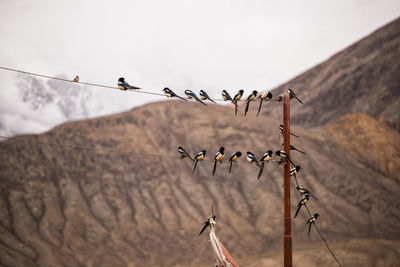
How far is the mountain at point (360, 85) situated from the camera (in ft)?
268

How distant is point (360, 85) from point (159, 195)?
62115mm

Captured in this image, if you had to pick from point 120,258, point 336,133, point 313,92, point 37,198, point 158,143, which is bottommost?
point 120,258

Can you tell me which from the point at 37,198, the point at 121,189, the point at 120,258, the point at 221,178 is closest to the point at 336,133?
the point at 221,178

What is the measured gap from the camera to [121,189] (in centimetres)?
5803

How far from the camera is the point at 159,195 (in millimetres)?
57812

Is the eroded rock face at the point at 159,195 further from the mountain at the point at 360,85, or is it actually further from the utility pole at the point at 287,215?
the utility pole at the point at 287,215

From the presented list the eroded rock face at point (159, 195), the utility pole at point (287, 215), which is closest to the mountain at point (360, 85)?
the eroded rock face at point (159, 195)

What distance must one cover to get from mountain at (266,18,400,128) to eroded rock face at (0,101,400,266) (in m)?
19.4

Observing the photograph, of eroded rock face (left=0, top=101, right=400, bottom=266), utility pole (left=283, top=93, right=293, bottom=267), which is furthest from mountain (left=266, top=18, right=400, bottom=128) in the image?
utility pole (left=283, top=93, right=293, bottom=267)

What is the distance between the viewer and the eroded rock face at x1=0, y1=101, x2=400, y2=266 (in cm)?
4672

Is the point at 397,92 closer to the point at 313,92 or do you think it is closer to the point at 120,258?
the point at 313,92

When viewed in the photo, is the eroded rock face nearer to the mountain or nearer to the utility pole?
the mountain

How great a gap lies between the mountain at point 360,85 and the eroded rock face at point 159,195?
19.4m

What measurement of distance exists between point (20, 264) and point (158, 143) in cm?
3381
